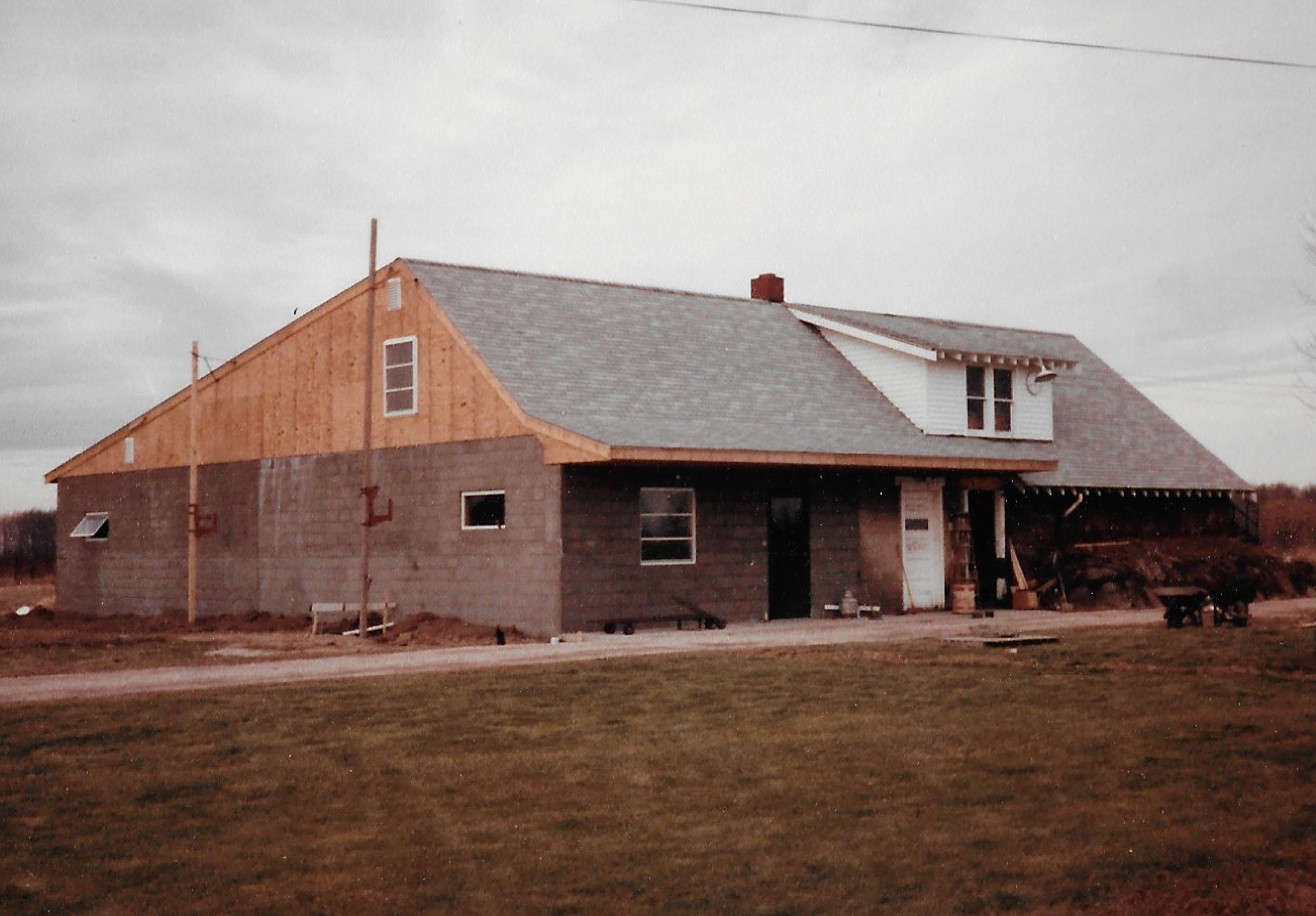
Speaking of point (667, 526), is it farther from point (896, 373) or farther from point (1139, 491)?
point (1139, 491)

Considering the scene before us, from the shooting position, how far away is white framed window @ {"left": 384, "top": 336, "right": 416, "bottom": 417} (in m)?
25.2

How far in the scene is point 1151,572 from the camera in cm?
2931

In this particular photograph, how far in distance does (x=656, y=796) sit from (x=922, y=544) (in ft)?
63.0

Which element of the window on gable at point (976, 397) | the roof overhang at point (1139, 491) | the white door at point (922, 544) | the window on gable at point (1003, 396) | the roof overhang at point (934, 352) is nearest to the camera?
the white door at point (922, 544)

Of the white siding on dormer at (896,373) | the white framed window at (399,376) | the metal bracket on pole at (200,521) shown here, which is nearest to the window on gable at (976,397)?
the white siding on dormer at (896,373)

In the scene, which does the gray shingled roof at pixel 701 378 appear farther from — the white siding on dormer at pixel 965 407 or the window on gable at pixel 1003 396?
the window on gable at pixel 1003 396

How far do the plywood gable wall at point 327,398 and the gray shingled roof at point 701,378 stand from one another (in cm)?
57

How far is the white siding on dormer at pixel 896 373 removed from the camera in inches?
1112

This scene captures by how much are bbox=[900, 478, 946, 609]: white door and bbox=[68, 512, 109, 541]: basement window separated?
19344mm

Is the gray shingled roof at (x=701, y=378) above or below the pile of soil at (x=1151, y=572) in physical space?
above

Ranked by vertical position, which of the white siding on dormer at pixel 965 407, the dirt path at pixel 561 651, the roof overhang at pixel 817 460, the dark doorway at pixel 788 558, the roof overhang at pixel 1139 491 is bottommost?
the dirt path at pixel 561 651

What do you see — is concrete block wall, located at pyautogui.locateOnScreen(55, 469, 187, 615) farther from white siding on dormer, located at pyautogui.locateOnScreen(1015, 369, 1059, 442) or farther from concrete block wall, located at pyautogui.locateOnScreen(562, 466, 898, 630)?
white siding on dormer, located at pyautogui.locateOnScreen(1015, 369, 1059, 442)

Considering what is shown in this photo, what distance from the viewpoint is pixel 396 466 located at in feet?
83.3

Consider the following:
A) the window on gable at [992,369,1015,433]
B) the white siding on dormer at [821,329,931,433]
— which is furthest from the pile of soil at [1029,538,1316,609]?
the white siding on dormer at [821,329,931,433]
